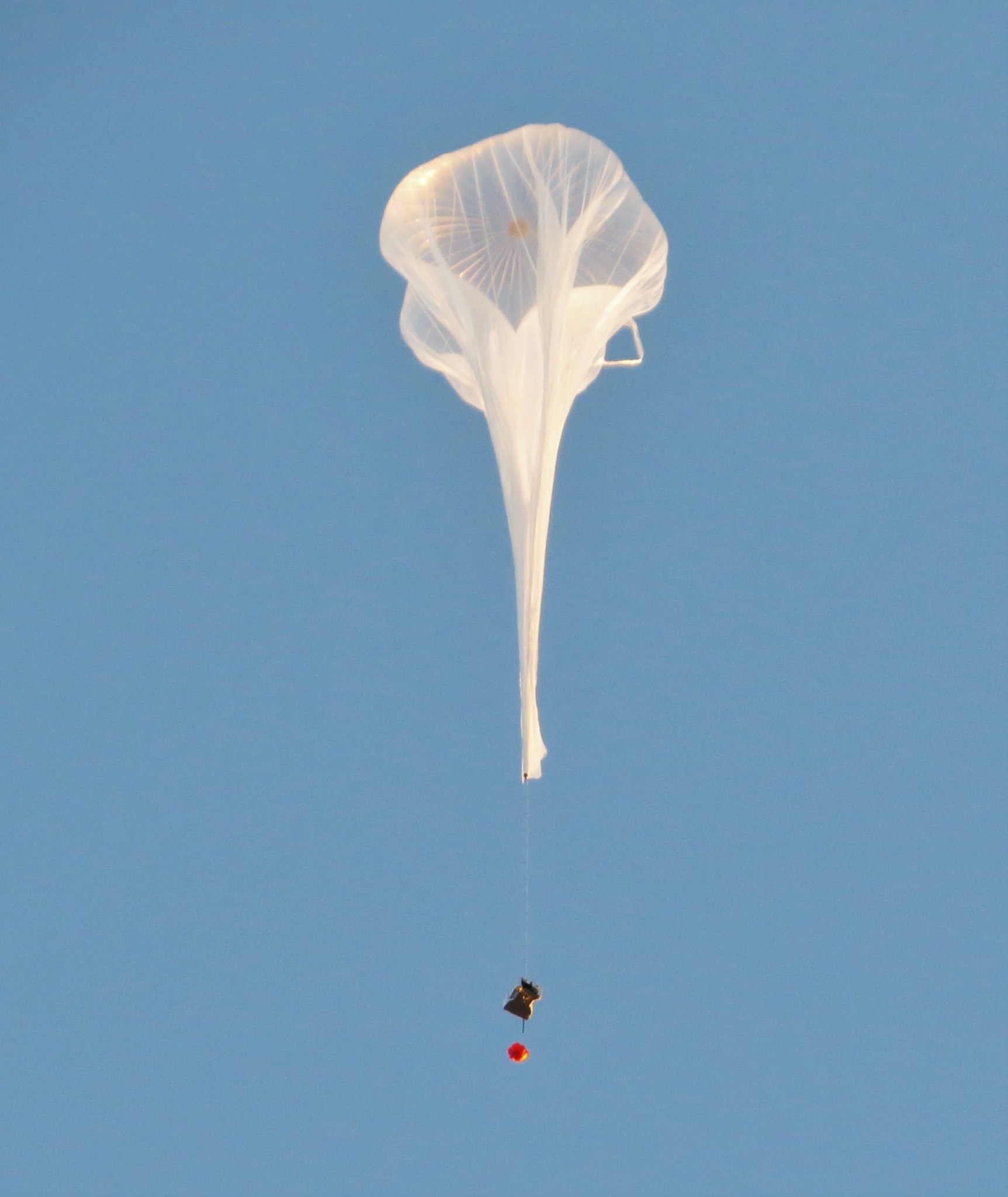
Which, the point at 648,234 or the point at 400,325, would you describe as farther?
the point at 400,325

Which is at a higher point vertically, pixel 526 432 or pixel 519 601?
pixel 526 432

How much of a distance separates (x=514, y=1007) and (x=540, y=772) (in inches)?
128

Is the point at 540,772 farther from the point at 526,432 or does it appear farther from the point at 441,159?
the point at 441,159

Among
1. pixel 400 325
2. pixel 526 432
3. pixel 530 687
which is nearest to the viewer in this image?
pixel 530 687

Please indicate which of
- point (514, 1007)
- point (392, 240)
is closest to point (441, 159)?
point (392, 240)

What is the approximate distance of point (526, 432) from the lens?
18625mm

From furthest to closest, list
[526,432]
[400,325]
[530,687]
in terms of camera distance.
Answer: [400,325] → [526,432] → [530,687]

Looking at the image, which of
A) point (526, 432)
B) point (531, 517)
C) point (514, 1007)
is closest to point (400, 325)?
point (526, 432)

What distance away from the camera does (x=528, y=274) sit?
18.7m

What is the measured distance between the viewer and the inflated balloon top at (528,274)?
1756 centimetres

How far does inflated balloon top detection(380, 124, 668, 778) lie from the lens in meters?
17.6

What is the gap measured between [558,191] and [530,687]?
6.58 m

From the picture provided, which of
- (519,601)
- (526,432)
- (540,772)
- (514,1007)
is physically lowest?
(514,1007)

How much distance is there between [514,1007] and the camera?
713 inches
